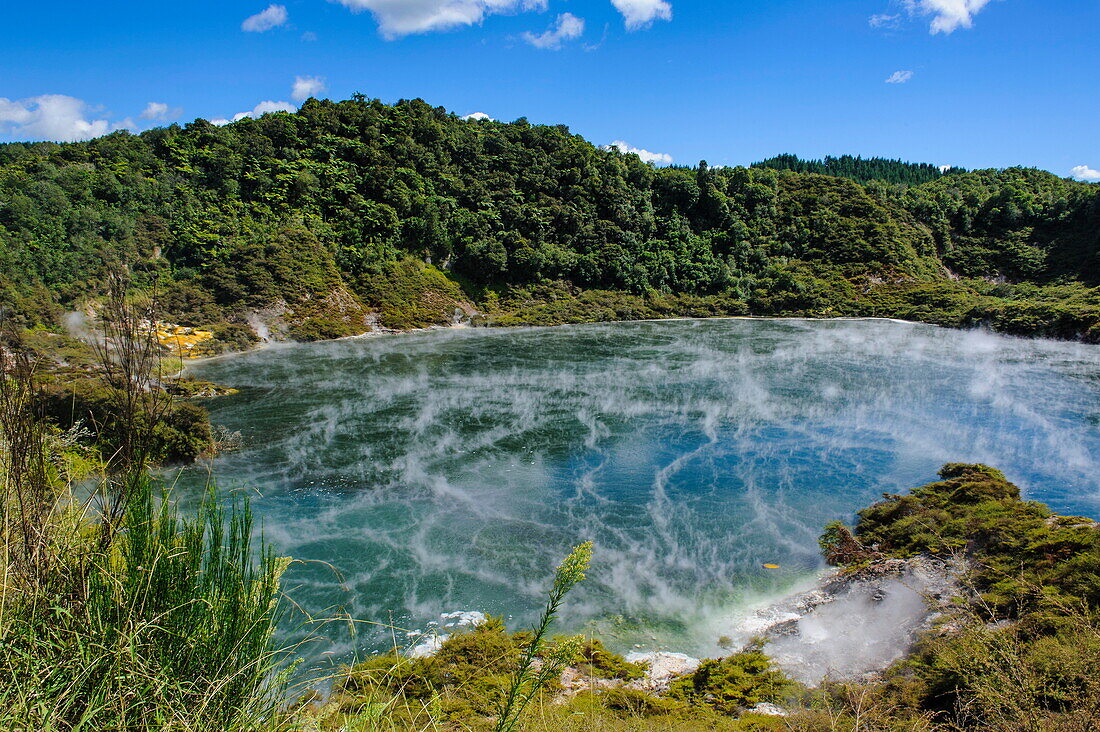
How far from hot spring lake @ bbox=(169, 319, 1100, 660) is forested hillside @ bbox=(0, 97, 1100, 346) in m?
11.6

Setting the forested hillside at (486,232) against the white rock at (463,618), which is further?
the forested hillside at (486,232)

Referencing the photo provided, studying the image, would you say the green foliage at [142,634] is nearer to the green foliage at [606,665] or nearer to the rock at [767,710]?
the green foliage at [606,665]

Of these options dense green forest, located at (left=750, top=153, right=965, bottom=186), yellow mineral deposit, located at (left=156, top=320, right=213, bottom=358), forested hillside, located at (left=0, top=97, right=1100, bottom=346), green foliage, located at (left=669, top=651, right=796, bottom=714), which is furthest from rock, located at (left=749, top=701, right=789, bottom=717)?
dense green forest, located at (left=750, top=153, right=965, bottom=186)

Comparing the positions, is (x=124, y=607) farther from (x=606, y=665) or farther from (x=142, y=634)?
(x=606, y=665)

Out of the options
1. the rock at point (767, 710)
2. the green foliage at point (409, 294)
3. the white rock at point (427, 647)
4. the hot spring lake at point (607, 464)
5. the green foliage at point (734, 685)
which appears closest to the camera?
the rock at point (767, 710)

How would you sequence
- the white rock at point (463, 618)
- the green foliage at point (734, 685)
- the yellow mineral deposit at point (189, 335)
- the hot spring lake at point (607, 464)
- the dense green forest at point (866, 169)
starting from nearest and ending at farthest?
the green foliage at point (734, 685)
the white rock at point (463, 618)
the hot spring lake at point (607, 464)
the yellow mineral deposit at point (189, 335)
the dense green forest at point (866, 169)

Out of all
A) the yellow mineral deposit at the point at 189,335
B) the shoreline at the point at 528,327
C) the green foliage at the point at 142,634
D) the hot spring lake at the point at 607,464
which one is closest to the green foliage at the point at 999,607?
the hot spring lake at the point at 607,464

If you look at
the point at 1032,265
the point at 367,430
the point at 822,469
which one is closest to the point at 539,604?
the point at 822,469

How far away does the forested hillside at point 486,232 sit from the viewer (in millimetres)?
37688

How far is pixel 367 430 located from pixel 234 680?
17.2m

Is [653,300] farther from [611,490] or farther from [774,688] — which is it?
[774,688]

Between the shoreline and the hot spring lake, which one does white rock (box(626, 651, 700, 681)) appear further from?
the shoreline

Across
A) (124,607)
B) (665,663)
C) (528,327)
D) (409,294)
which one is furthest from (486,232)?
(124,607)

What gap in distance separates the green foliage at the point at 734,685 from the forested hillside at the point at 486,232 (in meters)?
29.7
